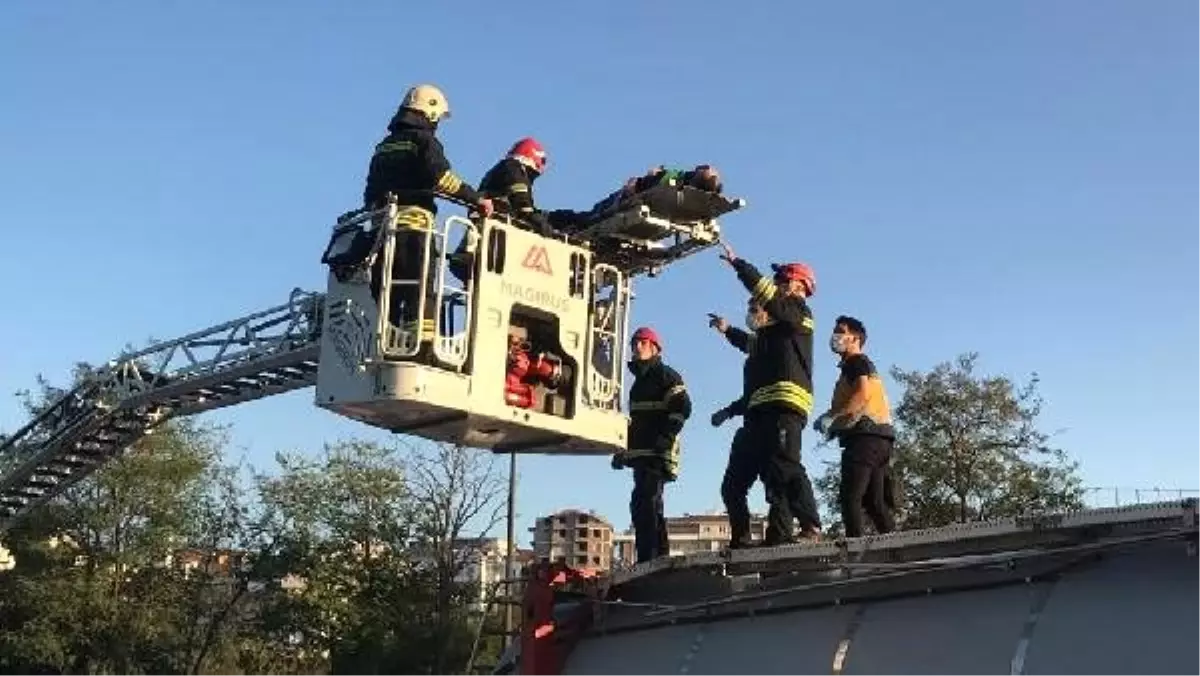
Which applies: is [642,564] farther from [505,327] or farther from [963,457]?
[963,457]

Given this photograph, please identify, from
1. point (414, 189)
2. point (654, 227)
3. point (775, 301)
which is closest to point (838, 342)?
point (775, 301)

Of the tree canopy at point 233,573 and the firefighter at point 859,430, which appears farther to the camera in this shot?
the tree canopy at point 233,573

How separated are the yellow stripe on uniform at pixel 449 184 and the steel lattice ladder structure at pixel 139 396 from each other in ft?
10.6

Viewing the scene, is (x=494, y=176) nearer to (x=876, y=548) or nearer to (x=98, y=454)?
(x=876, y=548)

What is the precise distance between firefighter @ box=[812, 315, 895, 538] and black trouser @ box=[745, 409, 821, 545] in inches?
6.9

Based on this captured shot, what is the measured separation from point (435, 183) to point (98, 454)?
25.4 ft

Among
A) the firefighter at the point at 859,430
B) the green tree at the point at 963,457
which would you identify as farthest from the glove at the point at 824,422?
the green tree at the point at 963,457

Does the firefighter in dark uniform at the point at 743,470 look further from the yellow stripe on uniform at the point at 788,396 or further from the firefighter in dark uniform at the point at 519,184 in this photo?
the firefighter in dark uniform at the point at 519,184

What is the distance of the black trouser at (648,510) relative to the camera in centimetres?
972

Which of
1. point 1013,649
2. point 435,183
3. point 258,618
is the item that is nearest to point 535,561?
point 435,183

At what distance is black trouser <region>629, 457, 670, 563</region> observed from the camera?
31.9 feet

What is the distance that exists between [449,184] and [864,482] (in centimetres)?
336

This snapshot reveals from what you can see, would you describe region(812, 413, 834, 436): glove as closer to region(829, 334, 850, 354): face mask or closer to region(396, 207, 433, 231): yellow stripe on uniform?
region(829, 334, 850, 354): face mask

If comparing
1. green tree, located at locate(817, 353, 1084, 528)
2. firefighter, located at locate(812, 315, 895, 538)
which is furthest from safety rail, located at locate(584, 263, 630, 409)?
green tree, located at locate(817, 353, 1084, 528)
